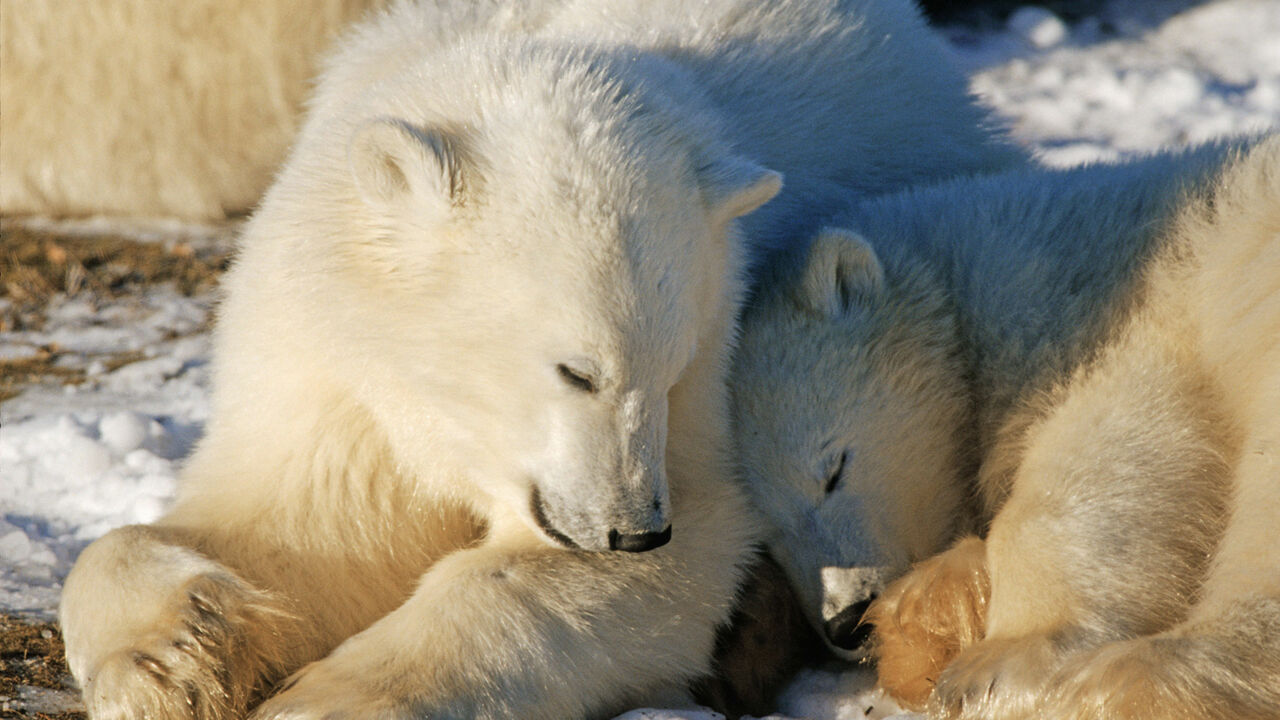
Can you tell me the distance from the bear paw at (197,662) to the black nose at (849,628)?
1.18 meters

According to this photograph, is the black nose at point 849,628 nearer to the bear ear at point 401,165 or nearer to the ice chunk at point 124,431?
the bear ear at point 401,165

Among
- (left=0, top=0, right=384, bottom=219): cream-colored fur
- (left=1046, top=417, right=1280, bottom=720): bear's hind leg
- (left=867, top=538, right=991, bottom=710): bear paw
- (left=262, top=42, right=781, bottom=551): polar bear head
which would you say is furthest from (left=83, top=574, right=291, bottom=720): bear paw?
(left=0, top=0, right=384, bottom=219): cream-colored fur

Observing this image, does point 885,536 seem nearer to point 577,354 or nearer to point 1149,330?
point 1149,330

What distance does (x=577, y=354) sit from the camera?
2.66 metres

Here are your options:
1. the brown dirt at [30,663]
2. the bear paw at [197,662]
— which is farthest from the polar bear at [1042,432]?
the brown dirt at [30,663]

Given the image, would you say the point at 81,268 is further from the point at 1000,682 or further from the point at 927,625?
the point at 1000,682

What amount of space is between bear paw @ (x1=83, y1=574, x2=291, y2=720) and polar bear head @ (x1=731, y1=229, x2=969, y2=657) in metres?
1.15

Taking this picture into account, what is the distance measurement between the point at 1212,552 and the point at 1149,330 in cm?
58

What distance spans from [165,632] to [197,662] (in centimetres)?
9

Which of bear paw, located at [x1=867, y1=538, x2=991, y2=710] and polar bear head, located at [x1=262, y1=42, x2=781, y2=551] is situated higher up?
polar bear head, located at [x1=262, y1=42, x2=781, y2=551]

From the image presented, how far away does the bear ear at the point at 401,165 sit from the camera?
2.71 meters

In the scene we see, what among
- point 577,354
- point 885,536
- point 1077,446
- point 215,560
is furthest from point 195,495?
point 1077,446

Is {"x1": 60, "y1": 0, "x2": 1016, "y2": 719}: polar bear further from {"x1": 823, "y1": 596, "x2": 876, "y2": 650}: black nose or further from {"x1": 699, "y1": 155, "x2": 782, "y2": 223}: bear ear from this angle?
{"x1": 823, "y1": 596, "x2": 876, "y2": 650}: black nose

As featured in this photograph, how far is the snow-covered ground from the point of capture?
3.73 meters
